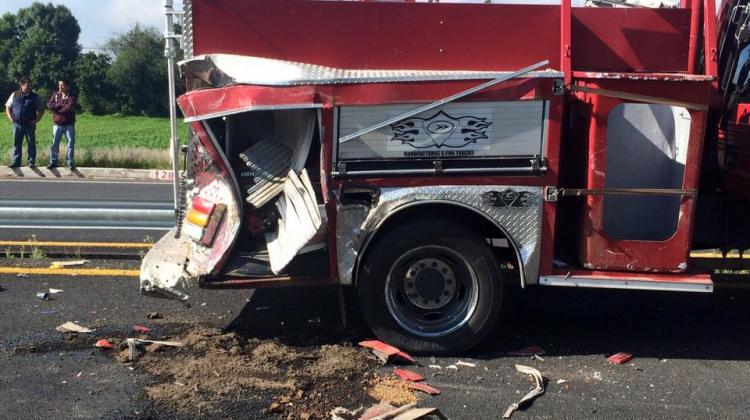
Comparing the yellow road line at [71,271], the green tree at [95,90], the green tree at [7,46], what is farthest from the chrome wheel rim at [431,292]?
the green tree at [7,46]

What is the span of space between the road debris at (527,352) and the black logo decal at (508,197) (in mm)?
1081

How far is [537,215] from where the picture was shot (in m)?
4.93

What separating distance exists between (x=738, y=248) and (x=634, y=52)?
5.97 ft

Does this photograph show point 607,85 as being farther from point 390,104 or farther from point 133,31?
point 133,31

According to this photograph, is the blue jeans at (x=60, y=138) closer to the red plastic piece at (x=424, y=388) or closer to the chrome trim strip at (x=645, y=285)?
the red plastic piece at (x=424, y=388)

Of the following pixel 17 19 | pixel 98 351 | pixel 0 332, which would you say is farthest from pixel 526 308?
pixel 17 19

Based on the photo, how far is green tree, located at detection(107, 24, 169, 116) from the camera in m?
67.2

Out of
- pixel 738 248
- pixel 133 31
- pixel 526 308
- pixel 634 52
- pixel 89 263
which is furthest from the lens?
pixel 133 31

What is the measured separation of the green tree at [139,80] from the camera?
6718cm

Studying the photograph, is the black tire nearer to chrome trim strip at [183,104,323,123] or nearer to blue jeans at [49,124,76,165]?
chrome trim strip at [183,104,323,123]

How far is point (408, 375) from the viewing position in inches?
183

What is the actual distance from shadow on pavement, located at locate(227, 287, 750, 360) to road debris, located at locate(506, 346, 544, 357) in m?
0.05

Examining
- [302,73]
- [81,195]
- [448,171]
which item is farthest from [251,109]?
[81,195]

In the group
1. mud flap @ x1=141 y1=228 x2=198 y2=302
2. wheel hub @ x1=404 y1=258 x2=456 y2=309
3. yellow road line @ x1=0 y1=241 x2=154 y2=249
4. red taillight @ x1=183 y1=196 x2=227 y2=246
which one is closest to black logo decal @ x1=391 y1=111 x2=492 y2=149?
wheel hub @ x1=404 y1=258 x2=456 y2=309
